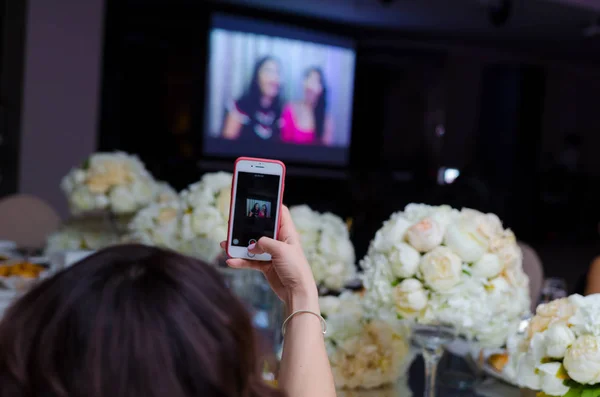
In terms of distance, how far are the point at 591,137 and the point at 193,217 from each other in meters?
11.4

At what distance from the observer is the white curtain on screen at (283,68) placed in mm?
7758

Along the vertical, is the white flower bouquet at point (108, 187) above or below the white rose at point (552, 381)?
above

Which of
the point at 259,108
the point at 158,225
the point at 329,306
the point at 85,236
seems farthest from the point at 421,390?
the point at 259,108

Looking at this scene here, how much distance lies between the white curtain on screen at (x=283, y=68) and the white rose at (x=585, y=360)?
6907mm

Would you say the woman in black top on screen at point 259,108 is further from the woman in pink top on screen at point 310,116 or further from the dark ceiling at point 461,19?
the dark ceiling at point 461,19

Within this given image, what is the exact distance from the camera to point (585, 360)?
1.04m

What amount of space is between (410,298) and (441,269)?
3.1 inches

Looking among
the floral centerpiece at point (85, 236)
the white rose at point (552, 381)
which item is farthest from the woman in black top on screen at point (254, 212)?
the floral centerpiece at point (85, 236)

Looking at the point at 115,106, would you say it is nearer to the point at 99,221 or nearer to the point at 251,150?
the point at 251,150

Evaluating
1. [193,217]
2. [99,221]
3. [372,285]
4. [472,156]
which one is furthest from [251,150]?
[372,285]

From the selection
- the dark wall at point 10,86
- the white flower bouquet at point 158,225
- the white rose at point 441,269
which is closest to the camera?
the white rose at point 441,269

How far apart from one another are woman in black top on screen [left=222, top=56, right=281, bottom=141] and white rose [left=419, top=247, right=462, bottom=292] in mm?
6686

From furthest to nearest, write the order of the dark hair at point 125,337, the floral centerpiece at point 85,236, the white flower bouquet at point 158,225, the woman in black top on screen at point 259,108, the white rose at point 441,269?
the woman in black top on screen at point 259,108 → the floral centerpiece at point 85,236 → the white flower bouquet at point 158,225 → the white rose at point 441,269 → the dark hair at point 125,337

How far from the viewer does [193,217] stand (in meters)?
1.86
